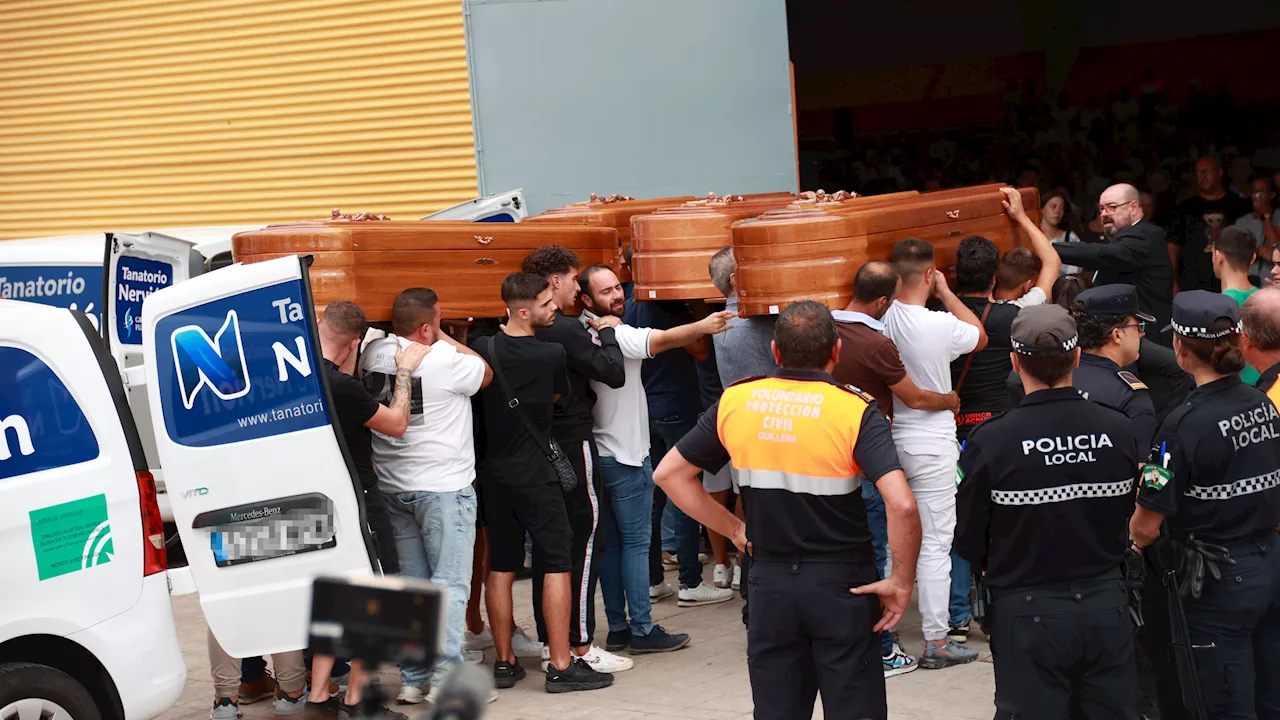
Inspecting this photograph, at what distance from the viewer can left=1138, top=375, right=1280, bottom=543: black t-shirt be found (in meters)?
4.49

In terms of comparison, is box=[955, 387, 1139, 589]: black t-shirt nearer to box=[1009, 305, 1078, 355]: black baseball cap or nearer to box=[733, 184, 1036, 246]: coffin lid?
box=[1009, 305, 1078, 355]: black baseball cap

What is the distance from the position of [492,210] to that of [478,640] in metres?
3.28

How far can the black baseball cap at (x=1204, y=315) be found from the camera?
4598 mm

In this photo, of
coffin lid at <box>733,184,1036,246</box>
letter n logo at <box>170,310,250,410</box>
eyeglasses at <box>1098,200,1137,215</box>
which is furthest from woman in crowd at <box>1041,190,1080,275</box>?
letter n logo at <box>170,310,250,410</box>

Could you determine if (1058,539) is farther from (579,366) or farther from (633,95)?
(633,95)

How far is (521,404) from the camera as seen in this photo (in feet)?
21.6

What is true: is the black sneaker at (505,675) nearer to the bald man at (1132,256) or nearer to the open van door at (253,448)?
the open van door at (253,448)

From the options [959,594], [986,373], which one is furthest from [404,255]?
[959,594]

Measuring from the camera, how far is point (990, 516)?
4359 mm

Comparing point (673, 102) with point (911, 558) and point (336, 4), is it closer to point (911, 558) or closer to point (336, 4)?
point (336, 4)

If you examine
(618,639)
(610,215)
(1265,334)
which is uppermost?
(610,215)

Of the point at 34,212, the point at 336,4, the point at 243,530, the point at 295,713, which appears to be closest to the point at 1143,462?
the point at 243,530

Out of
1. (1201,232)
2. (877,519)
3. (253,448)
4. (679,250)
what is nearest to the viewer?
(253,448)

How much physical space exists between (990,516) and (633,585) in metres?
3.15
